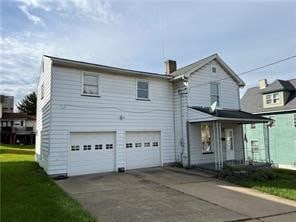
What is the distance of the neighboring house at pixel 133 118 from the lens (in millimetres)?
11836

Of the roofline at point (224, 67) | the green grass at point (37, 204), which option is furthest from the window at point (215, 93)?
the green grass at point (37, 204)

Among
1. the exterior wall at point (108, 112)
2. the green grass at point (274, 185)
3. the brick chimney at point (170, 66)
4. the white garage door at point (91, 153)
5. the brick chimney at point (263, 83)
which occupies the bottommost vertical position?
the green grass at point (274, 185)

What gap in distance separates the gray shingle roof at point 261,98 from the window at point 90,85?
714 inches

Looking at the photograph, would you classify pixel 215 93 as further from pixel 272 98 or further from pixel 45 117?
pixel 272 98

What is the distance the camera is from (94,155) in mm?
12656

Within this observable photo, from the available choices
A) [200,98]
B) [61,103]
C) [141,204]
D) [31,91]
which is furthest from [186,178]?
[31,91]

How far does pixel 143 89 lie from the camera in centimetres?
1452

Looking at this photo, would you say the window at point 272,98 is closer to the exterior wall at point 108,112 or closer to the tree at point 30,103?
the exterior wall at point 108,112

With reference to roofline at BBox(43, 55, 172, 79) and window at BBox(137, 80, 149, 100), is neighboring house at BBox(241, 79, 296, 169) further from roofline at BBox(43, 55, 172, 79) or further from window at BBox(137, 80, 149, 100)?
roofline at BBox(43, 55, 172, 79)

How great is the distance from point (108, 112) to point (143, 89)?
2689 millimetres

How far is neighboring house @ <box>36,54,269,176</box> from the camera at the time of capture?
11.8m

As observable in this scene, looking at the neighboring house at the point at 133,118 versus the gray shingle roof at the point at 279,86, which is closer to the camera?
the neighboring house at the point at 133,118

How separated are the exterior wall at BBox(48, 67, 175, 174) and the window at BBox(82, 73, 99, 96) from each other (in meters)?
0.25

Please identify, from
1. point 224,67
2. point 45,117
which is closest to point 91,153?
point 45,117
